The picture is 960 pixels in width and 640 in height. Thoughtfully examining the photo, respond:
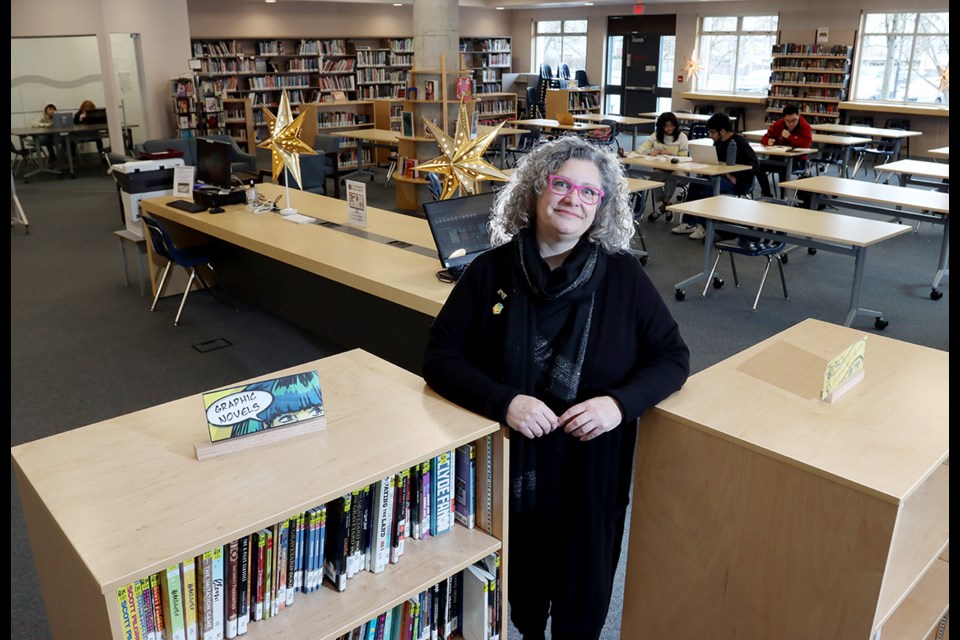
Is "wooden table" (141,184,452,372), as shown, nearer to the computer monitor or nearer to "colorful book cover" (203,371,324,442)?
the computer monitor

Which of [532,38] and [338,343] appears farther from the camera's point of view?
[532,38]

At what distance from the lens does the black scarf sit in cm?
183

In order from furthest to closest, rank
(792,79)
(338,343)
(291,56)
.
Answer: (792,79)
(291,56)
(338,343)

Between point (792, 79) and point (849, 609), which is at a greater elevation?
point (792, 79)

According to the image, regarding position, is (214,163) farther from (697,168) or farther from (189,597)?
(189,597)

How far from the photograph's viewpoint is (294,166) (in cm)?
491

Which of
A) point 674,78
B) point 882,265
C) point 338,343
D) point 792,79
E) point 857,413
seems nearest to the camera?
point 857,413

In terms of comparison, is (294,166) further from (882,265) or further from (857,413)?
(882,265)

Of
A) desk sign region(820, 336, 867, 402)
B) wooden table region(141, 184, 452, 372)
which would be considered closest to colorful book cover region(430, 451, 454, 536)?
desk sign region(820, 336, 867, 402)

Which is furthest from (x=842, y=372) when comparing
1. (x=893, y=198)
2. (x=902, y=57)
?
(x=902, y=57)

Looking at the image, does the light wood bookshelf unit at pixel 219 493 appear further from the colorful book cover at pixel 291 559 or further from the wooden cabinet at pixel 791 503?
the wooden cabinet at pixel 791 503

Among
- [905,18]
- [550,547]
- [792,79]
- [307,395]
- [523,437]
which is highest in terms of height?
[905,18]

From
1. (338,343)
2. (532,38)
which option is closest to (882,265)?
(338,343)

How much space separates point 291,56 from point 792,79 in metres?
8.75
